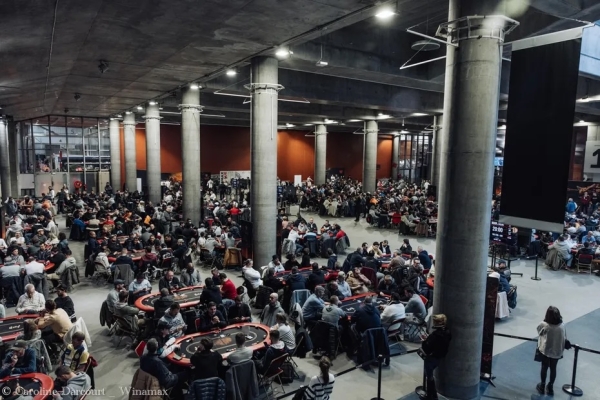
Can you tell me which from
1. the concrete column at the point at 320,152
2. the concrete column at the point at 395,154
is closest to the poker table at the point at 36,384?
the concrete column at the point at 320,152

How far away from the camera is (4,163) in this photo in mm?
25703

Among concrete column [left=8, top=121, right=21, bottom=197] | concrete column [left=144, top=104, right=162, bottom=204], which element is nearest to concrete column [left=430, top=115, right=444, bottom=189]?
concrete column [left=144, top=104, right=162, bottom=204]

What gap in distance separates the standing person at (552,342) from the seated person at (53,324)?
23.7ft

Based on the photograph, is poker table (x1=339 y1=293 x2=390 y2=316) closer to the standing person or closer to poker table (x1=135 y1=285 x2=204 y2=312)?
poker table (x1=135 y1=285 x2=204 y2=312)

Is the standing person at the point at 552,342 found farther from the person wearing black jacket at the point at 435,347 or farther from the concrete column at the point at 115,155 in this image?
the concrete column at the point at 115,155

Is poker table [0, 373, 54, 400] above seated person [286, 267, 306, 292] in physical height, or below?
below

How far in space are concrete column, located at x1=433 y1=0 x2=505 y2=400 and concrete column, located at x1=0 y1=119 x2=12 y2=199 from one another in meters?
27.3

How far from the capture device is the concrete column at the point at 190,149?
16719 mm

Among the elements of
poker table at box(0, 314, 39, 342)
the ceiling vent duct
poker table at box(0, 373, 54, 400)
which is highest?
the ceiling vent duct

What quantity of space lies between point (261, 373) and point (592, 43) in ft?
42.5

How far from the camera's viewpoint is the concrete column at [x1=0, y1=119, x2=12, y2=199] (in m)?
25.1

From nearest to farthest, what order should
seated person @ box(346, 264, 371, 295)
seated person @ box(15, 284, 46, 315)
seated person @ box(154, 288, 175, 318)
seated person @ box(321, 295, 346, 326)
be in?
seated person @ box(321, 295, 346, 326), seated person @ box(154, 288, 175, 318), seated person @ box(15, 284, 46, 315), seated person @ box(346, 264, 371, 295)

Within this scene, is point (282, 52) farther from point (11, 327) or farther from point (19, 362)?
A: point (19, 362)

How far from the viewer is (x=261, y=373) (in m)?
5.86
